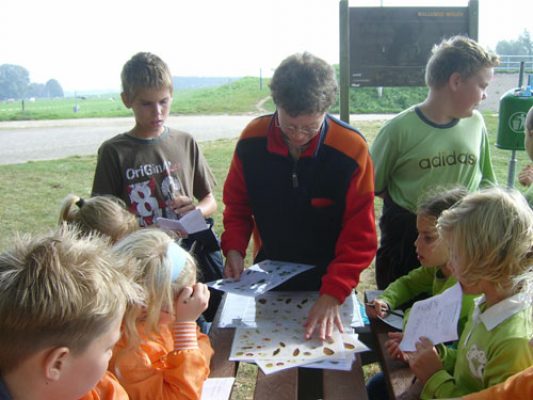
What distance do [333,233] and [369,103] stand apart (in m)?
16.8

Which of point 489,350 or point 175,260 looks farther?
point 175,260

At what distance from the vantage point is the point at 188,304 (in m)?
1.67

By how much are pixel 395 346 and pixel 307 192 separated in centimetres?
69

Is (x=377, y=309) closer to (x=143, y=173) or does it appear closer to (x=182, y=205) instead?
(x=182, y=205)

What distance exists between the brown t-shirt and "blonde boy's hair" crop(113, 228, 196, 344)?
1050mm

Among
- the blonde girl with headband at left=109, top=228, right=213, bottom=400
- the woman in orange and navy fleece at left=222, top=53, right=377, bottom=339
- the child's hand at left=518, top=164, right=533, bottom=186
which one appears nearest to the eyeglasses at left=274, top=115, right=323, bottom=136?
the woman in orange and navy fleece at left=222, top=53, right=377, bottom=339

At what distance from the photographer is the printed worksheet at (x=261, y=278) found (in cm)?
198

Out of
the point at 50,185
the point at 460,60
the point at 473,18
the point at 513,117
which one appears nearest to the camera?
the point at 460,60

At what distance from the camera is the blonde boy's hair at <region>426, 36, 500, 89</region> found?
8.45ft

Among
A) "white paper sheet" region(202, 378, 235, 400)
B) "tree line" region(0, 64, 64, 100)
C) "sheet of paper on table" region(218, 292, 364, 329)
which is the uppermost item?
"tree line" region(0, 64, 64, 100)

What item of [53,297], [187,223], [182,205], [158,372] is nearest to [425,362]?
[158,372]

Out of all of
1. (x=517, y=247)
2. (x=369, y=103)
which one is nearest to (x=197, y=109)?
(x=369, y=103)

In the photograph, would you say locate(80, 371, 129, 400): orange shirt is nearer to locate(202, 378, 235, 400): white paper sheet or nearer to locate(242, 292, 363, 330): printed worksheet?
locate(202, 378, 235, 400): white paper sheet

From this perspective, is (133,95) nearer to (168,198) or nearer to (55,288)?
(168,198)
